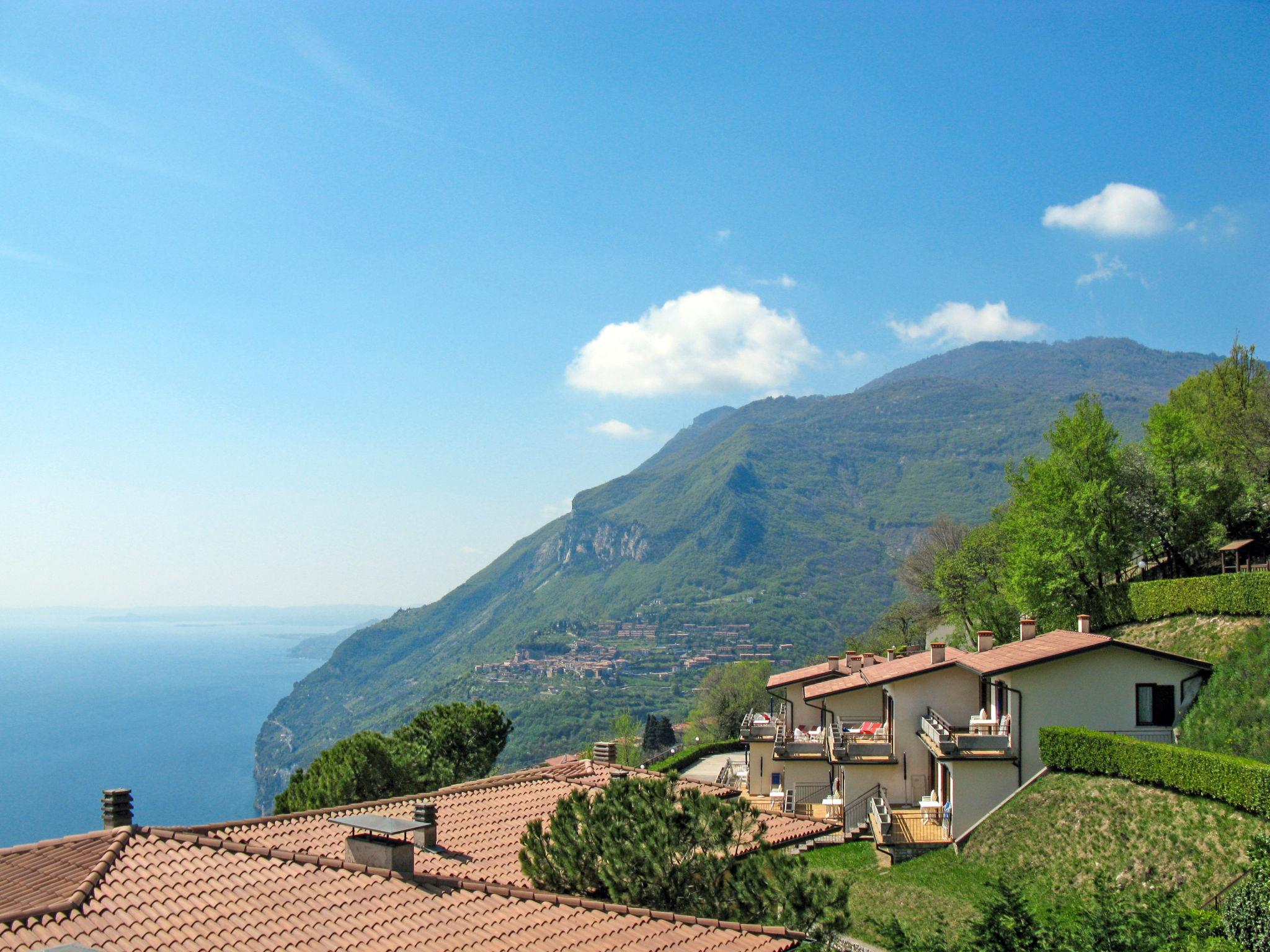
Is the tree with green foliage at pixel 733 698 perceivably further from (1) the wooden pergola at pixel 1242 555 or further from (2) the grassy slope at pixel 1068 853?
(2) the grassy slope at pixel 1068 853

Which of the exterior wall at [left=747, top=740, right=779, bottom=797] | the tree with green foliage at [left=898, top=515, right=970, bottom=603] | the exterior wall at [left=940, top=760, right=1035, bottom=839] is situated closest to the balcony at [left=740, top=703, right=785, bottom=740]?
the exterior wall at [left=747, top=740, right=779, bottom=797]

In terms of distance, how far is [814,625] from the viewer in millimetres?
164875

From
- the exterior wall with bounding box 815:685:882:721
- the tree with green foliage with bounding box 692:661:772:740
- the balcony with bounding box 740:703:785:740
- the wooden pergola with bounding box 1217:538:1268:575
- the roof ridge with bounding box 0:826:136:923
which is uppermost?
the wooden pergola with bounding box 1217:538:1268:575

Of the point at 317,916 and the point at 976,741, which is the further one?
the point at 976,741

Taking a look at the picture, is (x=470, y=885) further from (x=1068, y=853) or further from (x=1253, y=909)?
(x=1068, y=853)

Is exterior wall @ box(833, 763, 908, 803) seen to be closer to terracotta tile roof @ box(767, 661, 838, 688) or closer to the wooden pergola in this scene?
terracotta tile roof @ box(767, 661, 838, 688)

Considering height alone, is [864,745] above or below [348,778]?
above

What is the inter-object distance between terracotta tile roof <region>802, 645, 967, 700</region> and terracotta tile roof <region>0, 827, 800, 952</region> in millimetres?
18039

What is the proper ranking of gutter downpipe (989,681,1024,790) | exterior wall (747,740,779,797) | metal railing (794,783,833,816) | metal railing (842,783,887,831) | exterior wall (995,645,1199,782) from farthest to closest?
1. exterior wall (747,740,779,797)
2. metal railing (794,783,833,816)
3. metal railing (842,783,887,831)
4. exterior wall (995,645,1199,782)
5. gutter downpipe (989,681,1024,790)

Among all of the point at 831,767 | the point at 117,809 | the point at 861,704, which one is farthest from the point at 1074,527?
the point at 117,809

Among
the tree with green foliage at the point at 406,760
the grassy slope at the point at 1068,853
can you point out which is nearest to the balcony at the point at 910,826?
the grassy slope at the point at 1068,853

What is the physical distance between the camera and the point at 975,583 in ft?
161

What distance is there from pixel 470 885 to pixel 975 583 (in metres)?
44.4

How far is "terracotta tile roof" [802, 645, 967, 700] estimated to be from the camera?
83.8 ft
